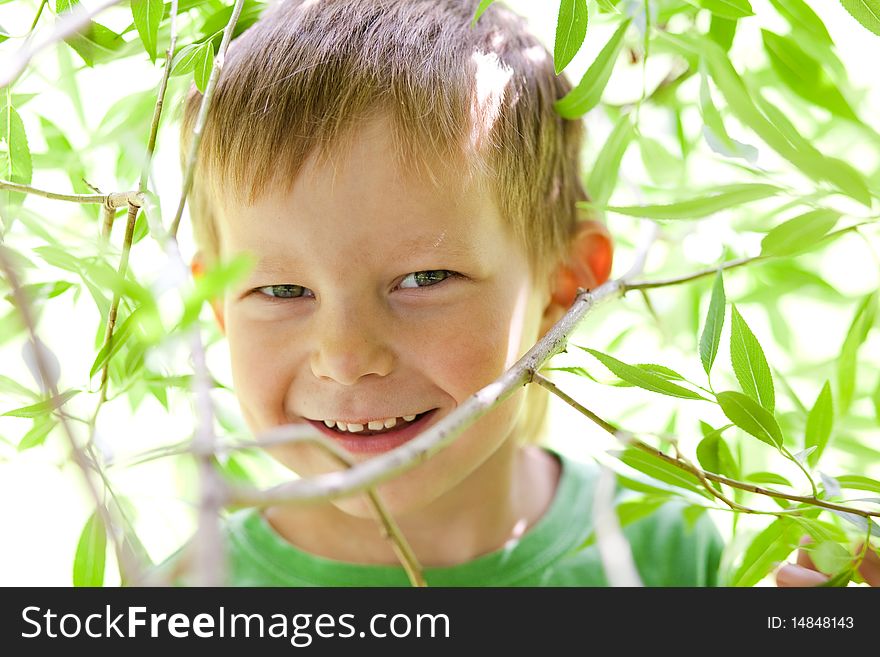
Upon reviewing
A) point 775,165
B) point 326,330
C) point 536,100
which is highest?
point 775,165

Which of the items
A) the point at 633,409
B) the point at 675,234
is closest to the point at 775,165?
the point at 675,234

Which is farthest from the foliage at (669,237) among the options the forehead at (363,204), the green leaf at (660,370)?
the forehead at (363,204)

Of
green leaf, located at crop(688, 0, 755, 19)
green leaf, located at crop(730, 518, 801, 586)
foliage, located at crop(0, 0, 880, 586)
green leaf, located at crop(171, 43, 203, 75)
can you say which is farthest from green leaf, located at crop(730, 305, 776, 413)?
green leaf, located at crop(171, 43, 203, 75)

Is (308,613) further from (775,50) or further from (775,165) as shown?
(775,165)

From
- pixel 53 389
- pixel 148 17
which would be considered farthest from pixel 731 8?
pixel 53 389

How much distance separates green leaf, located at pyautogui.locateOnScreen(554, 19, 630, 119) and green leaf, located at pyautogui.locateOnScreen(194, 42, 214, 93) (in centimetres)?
31

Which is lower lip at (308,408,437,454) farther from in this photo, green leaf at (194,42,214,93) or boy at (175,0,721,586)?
green leaf at (194,42,214,93)

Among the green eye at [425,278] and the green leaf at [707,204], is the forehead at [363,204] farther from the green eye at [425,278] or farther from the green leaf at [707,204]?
the green leaf at [707,204]

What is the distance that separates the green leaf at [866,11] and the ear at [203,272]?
26.0 inches

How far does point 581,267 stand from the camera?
3.30 feet

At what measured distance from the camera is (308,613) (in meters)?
0.59

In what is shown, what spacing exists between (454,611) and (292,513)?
0.52 meters

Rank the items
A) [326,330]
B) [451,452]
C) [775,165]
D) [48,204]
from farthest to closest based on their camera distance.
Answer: [775,165]
[48,204]
[451,452]
[326,330]

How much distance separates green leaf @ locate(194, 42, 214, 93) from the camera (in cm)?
63
